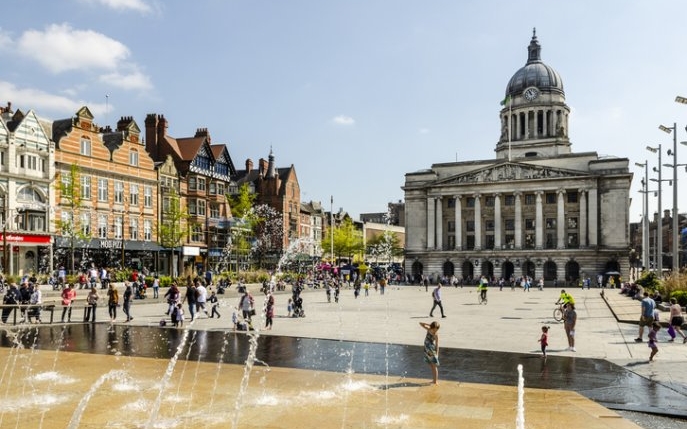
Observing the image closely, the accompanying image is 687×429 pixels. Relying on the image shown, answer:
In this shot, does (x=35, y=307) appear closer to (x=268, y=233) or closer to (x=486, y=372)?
(x=486, y=372)

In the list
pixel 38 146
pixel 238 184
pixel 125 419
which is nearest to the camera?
pixel 125 419

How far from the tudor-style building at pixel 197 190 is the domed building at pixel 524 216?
121ft

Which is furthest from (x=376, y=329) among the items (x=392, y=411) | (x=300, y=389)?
(x=392, y=411)

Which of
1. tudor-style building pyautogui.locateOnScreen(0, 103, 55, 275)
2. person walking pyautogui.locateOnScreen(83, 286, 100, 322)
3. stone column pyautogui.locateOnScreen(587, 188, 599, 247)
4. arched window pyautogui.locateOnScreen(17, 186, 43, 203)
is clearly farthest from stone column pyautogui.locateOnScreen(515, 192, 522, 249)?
Result: person walking pyautogui.locateOnScreen(83, 286, 100, 322)

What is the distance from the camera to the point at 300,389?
1322 centimetres

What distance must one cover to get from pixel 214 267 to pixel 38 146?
28.3 meters

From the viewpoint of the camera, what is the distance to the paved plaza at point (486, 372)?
11141 millimetres

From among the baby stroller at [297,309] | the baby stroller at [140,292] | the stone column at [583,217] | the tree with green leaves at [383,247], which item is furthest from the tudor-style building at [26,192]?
the tree with green leaves at [383,247]

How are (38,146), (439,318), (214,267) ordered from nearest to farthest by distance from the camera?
1. (439,318)
2. (38,146)
3. (214,267)

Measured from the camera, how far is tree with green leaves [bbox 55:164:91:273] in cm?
4959

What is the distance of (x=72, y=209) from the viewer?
5003 cm

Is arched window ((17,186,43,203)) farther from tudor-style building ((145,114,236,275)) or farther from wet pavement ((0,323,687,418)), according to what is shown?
wet pavement ((0,323,687,418))

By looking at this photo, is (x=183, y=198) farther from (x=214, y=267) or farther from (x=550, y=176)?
(x=550, y=176)

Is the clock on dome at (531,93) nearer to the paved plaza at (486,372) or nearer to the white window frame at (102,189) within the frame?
the white window frame at (102,189)
